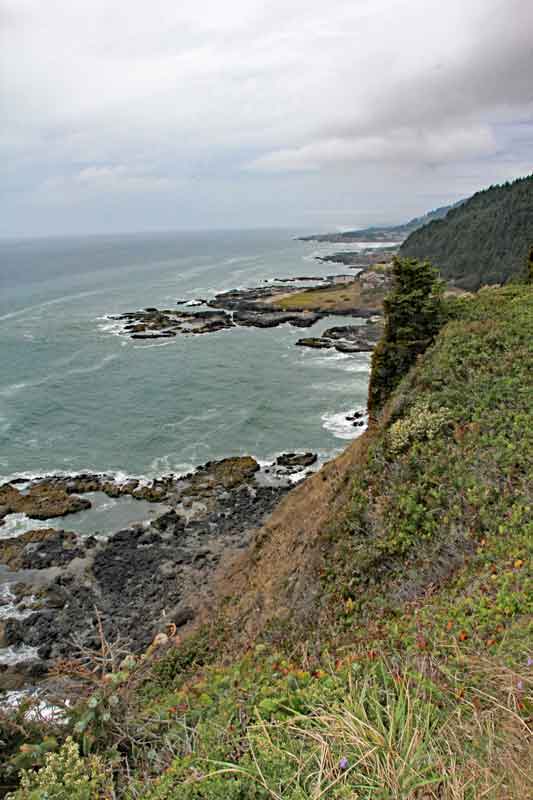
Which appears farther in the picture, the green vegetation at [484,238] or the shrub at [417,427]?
the green vegetation at [484,238]

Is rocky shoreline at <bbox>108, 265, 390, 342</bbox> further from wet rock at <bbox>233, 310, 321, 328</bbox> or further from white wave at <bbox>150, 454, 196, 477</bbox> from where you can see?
white wave at <bbox>150, 454, 196, 477</bbox>

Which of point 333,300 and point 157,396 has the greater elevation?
point 333,300

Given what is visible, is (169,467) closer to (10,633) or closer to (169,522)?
(169,522)

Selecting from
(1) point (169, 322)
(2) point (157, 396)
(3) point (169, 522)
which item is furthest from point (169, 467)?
(1) point (169, 322)

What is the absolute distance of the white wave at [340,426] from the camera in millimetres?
37344

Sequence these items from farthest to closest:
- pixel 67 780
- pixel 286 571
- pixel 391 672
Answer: pixel 286 571 → pixel 391 672 → pixel 67 780

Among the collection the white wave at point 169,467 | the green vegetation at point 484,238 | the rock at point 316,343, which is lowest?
the white wave at point 169,467

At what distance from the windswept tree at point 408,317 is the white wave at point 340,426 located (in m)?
16.0

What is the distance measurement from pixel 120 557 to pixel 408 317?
18.3 m

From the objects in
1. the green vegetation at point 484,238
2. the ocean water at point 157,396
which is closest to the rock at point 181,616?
the ocean water at point 157,396

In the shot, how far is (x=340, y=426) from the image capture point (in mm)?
39125

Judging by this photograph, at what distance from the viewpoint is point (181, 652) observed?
1411 centimetres

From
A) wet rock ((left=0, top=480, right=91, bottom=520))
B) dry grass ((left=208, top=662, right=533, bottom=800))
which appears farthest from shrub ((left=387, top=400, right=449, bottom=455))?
wet rock ((left=0, top=480, right=91, bottom=520))

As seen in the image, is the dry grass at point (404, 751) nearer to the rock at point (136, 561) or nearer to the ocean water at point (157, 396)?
the rock at point (136, 561)
